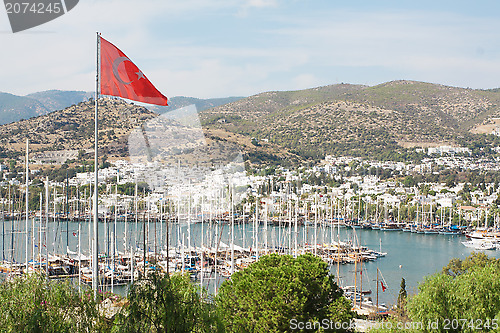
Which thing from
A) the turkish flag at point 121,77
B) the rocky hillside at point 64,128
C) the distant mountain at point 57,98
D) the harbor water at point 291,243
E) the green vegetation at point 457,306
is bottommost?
the harbor water at point 291,243

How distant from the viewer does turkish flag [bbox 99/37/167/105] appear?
6.18 m

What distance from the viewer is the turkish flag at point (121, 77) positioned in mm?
6184

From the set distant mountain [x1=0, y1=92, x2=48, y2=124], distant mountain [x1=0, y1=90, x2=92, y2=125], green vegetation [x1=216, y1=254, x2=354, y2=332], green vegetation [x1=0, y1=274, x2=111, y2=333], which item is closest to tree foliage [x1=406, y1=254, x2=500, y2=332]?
green vegetation [x1=216, y1=254, x2=354, y2=332]

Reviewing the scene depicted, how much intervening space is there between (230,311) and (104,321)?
416 centimetres

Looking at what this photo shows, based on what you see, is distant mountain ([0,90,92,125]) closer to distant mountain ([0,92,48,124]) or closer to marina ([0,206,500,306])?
distant mountain ([0,92,48,124])

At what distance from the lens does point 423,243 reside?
140ft

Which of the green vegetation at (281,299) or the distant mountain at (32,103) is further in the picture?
the distant mountain at (32,103)

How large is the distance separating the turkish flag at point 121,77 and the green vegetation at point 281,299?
4798mm

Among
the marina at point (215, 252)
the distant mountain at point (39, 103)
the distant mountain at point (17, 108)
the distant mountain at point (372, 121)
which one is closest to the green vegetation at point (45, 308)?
the marina at point (215, 252)

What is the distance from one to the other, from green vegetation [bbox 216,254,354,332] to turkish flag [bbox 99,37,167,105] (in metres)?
4.80

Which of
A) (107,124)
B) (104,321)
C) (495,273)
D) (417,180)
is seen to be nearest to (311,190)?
(417,180)

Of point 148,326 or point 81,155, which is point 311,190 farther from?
point 148,326

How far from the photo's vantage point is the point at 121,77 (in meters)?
6.24

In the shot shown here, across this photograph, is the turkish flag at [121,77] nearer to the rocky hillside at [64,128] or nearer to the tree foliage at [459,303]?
the tree foliage at [459,303]
